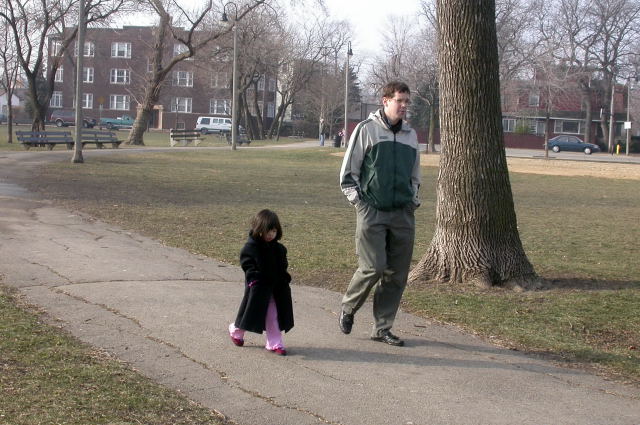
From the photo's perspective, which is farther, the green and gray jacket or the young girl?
the green and gray jacket

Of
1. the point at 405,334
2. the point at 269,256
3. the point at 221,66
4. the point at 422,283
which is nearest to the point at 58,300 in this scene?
the point at 269,256

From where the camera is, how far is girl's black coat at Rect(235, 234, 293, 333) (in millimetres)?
5910

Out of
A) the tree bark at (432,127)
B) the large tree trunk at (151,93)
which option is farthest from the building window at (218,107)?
the tree bark at (432,127)

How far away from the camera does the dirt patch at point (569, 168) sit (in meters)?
37.4

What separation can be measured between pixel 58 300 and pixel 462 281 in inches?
160

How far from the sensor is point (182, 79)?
101 metres

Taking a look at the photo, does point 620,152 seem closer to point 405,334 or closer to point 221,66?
point 221,66

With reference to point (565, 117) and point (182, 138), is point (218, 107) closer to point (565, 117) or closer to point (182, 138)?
point (565, 117)

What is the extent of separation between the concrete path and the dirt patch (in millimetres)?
30198

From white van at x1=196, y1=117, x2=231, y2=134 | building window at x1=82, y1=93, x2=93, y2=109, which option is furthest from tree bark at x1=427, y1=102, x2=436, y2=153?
building window at x1=82, y1=93, x2=93, y2=109

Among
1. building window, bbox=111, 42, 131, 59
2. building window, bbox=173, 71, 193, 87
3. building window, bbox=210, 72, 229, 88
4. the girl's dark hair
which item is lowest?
the girl's dark hair

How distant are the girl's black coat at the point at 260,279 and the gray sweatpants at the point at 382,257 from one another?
67cm

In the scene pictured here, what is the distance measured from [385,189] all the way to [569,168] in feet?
119

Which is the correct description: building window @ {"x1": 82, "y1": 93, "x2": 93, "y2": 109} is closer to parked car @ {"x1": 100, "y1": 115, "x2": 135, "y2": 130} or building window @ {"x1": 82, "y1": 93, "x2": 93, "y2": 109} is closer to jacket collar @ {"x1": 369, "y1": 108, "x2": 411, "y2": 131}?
parked car @ {"x1": 100, "y1": 115, "x2": 135, "y2": 130}
